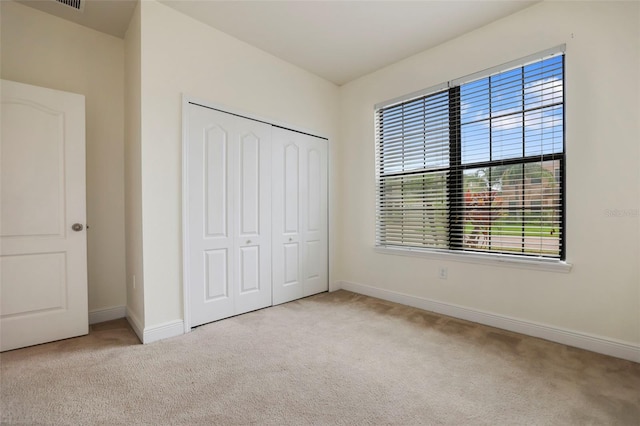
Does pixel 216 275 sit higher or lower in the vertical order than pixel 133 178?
lower

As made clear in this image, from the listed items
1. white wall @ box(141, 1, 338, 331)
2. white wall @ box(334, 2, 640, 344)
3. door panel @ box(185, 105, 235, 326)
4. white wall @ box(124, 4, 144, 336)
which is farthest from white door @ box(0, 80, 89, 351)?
white wall @ box(334, 2, 640, 344)

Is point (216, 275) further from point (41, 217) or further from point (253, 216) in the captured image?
point (41, 217)

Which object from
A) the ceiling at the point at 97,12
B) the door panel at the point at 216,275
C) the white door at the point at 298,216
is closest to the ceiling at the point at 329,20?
the ceiling at the point at 97,12

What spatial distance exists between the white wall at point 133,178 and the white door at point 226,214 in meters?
0.39

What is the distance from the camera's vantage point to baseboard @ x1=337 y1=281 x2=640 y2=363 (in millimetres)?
2162

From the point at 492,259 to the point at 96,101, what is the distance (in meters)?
4.12

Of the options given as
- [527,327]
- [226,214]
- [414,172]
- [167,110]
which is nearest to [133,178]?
[167,110]

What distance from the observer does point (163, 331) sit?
8.18 ft

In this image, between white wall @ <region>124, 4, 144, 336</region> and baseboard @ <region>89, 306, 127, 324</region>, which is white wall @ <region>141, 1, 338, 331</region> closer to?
white wall @ <region>124, 4, 144, 336</region>

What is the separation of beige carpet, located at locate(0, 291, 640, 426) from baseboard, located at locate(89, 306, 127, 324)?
8.6 inches

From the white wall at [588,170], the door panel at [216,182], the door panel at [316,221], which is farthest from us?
the door panel at [316,221]

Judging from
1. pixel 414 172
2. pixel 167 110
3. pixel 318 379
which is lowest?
pixel 318 379

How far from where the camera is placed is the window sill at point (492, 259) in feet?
7.94

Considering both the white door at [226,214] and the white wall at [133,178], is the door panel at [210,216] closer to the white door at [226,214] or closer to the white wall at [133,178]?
the white door at [226,214]
